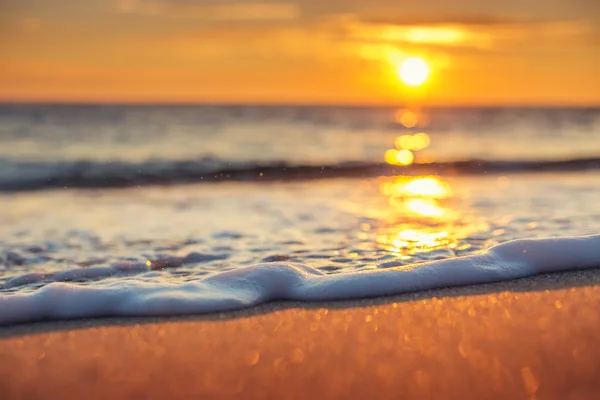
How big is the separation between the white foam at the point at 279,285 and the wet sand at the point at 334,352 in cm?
9

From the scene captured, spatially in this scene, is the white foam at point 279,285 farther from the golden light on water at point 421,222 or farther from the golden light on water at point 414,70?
the golden light on water at point 414,70

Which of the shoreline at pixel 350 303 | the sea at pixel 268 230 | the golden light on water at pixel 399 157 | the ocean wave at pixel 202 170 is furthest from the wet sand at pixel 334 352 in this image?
the golden light on water at pixel 399 157

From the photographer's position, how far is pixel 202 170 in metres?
9.83

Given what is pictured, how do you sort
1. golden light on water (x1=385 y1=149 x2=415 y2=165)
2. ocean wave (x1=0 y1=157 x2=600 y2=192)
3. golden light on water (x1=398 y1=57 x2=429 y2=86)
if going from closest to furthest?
ocean wave (x1=0 y1=157 x2=600 y2=192)
golden light on water (x1=385 y1=149 x2=415 y2=165)
golden light on water (x1=398 y1=57 x2=429 y2=86)

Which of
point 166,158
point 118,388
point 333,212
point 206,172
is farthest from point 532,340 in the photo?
point 166,158

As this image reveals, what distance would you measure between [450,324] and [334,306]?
509 millimetres

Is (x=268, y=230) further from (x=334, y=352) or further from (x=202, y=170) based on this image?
(x=202, y=170)

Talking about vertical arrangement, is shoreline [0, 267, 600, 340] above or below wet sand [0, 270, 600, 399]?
above

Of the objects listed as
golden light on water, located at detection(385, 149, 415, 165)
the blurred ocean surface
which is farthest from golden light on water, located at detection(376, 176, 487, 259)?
golden light on water, located at detection(385, 149, 415, 165)

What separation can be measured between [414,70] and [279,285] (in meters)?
30.3

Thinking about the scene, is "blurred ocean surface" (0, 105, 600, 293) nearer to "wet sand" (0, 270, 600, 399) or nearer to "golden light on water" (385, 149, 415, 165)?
"golden light on water" (385, 149, 415, 165)

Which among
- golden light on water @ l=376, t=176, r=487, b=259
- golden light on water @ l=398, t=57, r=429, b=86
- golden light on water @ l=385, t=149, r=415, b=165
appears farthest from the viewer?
golden light on water @ l=398, t=57, r=429, b=86

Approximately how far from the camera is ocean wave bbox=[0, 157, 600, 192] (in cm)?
830

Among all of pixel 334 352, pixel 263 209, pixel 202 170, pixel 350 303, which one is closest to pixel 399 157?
pixel 202 170
